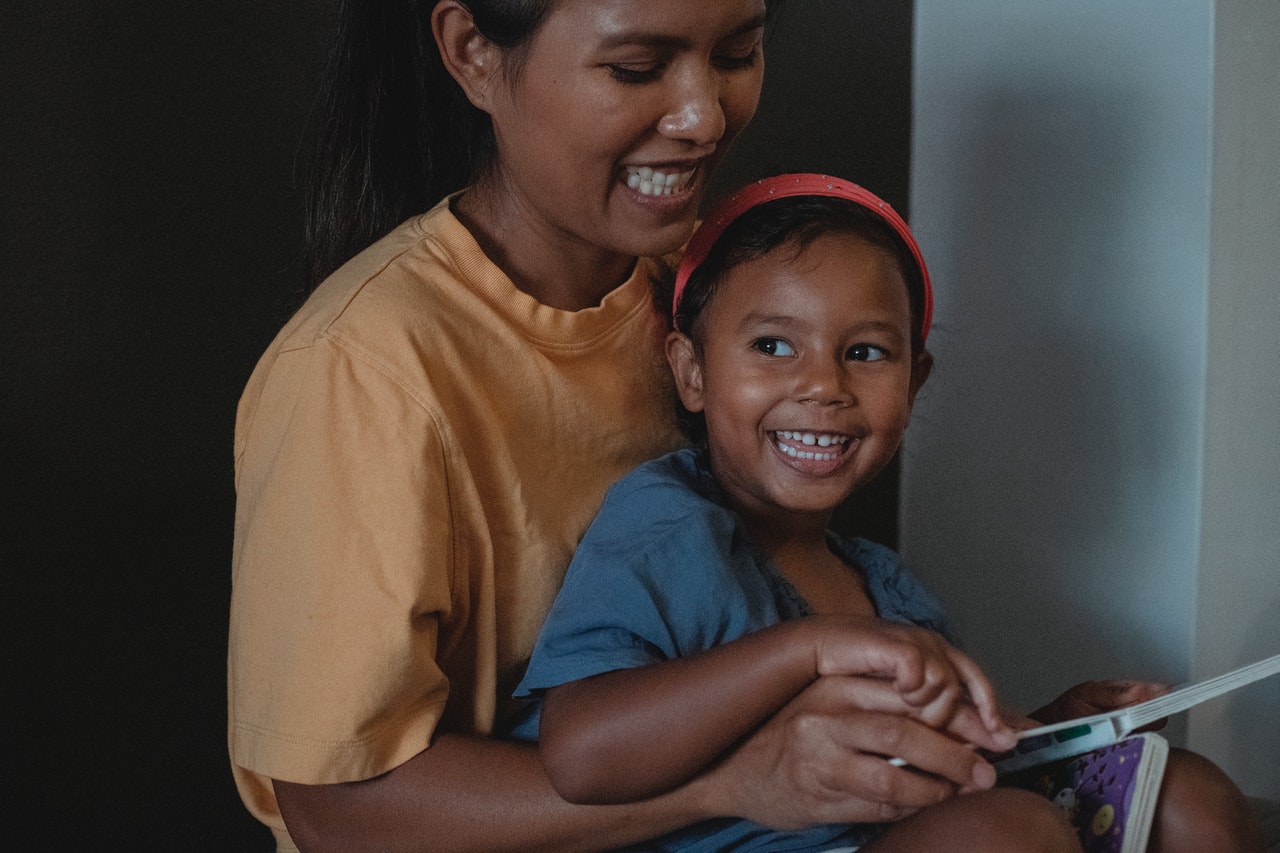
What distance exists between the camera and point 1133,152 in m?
1.69

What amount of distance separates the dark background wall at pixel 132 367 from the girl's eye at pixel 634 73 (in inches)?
20.3

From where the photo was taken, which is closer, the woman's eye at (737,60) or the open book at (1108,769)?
the open book at (1108,769)

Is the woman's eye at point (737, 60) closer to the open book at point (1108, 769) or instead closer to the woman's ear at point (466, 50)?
the woman's ear at point (466, 50)

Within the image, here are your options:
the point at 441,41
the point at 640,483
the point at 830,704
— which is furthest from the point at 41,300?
the point at 830,704

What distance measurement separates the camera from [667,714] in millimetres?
1075

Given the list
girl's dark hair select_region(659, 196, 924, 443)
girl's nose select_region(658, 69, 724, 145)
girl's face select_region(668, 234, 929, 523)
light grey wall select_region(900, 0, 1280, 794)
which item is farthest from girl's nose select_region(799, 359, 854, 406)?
light grey wall select_region(900, 0, 1280, 794)

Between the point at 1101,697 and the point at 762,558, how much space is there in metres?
0.36

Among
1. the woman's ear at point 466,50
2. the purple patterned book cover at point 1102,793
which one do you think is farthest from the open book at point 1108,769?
the woman's ear at point 466,50

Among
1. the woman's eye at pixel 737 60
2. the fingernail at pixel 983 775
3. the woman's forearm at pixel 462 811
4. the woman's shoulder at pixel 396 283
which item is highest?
the woman's eye at pixel 737 60

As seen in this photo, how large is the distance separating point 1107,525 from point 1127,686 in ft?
1.49

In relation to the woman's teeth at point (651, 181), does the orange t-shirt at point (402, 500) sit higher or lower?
lower

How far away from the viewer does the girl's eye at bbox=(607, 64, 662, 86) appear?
3.96ft

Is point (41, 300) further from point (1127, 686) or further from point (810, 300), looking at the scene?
point (1127, 686)

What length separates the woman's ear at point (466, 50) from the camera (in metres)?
1.28
